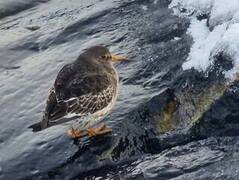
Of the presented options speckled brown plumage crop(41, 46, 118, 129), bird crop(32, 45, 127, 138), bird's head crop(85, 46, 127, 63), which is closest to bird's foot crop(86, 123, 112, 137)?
bird crop(32, 45, 127, 138)

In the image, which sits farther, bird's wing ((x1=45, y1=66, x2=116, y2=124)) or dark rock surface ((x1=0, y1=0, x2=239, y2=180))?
bird's wing ((x1=45, y1=66, x2=116, y2=124))

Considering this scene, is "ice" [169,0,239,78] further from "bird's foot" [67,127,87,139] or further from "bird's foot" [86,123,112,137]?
"bird's foot" [67,127,87,139]

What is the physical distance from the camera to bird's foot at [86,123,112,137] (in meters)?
7.34

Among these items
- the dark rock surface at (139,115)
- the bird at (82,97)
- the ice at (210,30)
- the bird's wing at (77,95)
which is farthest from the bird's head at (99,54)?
the ice at (210,30)

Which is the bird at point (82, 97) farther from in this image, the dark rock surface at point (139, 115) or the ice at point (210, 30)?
the ice at point (210, 30)

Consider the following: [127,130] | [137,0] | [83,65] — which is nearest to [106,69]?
→ [83,65]

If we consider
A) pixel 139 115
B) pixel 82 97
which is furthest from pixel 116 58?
pixel 82 97

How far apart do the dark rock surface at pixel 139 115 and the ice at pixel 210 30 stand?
12 centimetres

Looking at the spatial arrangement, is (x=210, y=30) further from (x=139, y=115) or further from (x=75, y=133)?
(x=75, y=133)

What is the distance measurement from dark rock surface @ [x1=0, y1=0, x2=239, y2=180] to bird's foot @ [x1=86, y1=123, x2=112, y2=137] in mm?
68

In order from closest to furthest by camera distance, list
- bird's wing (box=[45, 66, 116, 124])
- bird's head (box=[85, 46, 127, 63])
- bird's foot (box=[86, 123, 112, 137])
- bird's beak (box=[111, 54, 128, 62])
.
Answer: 1. bird's wing (box=[45, 66, 116, 124])
2. bird's foot (box=[86, 123, 112, 137])
3. bird's head (box=[85, 46, 127, 63])
4. bird's beak (box=[111, 54, 128, 62])

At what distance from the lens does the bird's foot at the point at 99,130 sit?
289 inches

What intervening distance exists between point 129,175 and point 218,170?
0.90 m

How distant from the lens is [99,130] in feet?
24.1
